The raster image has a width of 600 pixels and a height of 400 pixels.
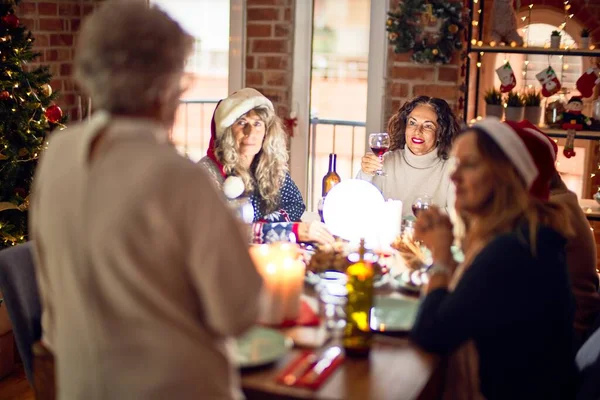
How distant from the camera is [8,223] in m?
3.16

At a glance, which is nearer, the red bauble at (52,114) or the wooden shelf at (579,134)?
the red bauble at (52,114)

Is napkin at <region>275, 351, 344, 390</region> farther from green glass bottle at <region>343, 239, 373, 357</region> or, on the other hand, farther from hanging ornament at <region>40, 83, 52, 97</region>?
hanging ornament at <region>40, 83, 52, 97</region>

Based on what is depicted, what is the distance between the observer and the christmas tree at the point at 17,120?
3107 millimetres

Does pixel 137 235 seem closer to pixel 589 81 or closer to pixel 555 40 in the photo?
pixel 555 40

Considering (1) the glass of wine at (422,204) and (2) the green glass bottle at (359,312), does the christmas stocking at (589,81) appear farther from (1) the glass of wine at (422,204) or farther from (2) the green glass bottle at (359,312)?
(2) the green glass bottle at (359,312)

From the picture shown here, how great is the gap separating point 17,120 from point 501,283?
91.3 inches

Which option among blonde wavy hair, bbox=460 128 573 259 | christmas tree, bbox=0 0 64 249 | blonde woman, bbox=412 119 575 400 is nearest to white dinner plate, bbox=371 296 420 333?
blonde woman, bbox=412 119 575 400

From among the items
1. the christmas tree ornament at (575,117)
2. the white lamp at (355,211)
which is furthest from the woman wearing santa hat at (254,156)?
the christmas tree ornament at (575,117)

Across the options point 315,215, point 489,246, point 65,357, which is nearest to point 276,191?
point 315,215

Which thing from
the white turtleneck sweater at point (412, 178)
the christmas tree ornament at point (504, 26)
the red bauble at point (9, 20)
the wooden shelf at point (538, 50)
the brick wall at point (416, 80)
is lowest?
the white turtleneck sweater at point (412, 178)

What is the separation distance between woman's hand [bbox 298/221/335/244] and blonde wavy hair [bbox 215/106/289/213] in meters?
0.47

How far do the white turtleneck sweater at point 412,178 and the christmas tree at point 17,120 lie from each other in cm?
141

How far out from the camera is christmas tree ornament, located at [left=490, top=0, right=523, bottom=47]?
12.8ft

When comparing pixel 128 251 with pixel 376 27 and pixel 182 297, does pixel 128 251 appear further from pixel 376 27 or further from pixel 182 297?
pixel 376 27
